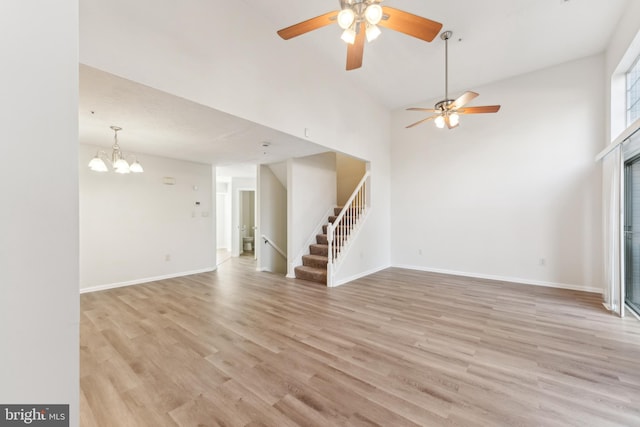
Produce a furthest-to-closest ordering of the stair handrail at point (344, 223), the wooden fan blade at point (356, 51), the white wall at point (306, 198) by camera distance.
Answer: the white wall at point (306, 198) < the stair handrail at point (344, 223) < the wooden fan blade at point (356, 51)

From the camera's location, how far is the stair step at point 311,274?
468 cm

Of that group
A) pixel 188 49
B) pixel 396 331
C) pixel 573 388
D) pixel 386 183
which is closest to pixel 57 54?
pixel 188 49

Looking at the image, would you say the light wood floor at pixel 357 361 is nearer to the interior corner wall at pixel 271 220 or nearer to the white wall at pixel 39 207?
the white wall at pixel 39 207

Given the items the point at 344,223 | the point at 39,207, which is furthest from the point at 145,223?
the point at 39,207

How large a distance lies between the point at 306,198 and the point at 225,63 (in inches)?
125

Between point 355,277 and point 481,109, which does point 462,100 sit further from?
point 355,277

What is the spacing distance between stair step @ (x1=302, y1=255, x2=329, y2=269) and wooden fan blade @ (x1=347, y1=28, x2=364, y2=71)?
3.36 metres

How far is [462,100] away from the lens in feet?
11.1

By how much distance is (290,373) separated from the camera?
202cm

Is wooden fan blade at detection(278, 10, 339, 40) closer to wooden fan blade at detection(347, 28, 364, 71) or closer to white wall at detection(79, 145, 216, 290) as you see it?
wooden fan blade at detection(347, 28, 364, 71)

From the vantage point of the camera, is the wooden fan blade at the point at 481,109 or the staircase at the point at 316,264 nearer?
the wooden fan blade at the point at 481,109

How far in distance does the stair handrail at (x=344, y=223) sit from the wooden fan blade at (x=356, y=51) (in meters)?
2.65

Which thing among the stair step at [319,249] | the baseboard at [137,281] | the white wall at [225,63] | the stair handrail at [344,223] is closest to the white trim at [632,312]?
the stair handrail at [344,223]

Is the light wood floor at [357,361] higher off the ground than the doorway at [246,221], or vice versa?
the doorway at [246,221]
